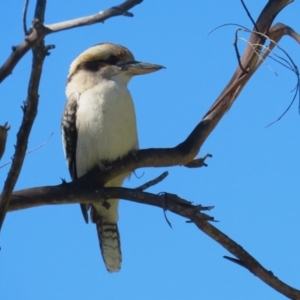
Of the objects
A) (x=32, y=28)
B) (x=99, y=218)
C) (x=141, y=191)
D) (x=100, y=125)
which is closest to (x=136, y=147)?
(x=100, y=125)

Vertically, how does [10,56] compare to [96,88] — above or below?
below

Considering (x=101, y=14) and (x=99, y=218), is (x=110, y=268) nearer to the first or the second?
(x=99, y=218)

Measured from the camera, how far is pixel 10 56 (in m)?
1.93

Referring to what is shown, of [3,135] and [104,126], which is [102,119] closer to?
[104,126]

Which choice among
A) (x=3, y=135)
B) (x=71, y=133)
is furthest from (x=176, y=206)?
(x=71, y=133)

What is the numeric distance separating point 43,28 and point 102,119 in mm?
1934

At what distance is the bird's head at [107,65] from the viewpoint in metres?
4.09

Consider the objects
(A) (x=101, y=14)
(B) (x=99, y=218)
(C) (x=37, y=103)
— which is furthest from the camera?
(B) (x=99, y=218)

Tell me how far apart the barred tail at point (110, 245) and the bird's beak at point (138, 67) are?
85 centimetres

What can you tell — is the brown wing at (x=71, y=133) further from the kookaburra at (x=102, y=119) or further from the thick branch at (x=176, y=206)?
the thick branch at (x=176, y=206)

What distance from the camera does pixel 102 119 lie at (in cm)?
387

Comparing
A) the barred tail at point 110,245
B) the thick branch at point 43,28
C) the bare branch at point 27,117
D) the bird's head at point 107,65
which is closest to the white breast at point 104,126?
the bird's head at point 107,65

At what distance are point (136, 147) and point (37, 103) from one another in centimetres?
172

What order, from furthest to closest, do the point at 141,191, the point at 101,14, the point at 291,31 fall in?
the point at 291,31
the point at 141,191
the point at 101,14
